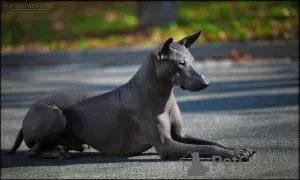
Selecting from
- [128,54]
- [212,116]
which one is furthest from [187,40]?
[128,54]

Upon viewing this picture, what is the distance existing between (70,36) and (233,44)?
15.6ft

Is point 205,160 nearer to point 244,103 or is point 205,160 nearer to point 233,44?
point 244,103

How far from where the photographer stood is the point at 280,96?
10352mm

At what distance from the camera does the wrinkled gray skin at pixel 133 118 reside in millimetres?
6023

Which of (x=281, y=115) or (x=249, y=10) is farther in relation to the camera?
(x=249, y=10)

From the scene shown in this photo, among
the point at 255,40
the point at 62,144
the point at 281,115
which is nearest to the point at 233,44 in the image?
the point at 255,40

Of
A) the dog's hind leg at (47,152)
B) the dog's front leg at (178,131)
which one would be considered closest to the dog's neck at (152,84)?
the dog's front leg at (178,131)

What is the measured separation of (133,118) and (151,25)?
37.6 ft

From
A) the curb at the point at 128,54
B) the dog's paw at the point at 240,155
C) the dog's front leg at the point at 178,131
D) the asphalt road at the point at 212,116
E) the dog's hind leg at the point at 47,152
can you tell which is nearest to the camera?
the dog's paw at the point at 240,155

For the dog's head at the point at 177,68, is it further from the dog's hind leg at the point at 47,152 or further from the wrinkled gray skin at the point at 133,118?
the dog's hind leg at the point at 47,152

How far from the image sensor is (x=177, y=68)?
19.8 ft

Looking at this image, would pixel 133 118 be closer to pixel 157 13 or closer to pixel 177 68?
pixel 177 68
